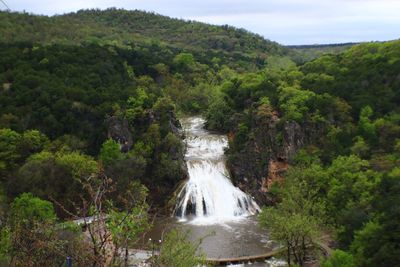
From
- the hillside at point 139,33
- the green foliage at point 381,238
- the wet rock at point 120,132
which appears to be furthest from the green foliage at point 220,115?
the hillside at point 139,33

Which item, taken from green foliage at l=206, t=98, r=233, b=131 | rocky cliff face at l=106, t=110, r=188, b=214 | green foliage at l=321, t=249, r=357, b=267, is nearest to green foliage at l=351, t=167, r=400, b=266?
green foliage at l=321, t=249, r=357, b=267

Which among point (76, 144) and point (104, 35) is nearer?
point (76, 144)

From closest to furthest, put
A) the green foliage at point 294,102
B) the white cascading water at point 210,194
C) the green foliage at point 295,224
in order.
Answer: the green foliage at point 295,224, the white cascading water at point 210,194, the green foliage at point 294,102

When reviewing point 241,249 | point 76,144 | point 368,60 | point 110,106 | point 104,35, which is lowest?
point 241,249

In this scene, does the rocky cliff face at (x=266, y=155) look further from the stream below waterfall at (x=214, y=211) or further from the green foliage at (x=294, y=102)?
the stream below waterfall at (x=214, y=211)

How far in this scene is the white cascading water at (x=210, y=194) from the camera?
37.6 meters

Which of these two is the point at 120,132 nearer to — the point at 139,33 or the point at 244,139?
the point at 244,139

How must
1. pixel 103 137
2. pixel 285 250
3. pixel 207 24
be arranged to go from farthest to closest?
pixel 207 24
pixel 103 137
pixel 285 250

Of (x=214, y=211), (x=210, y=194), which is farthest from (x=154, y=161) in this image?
(x=214, y=211)

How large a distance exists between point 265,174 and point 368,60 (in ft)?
59.3

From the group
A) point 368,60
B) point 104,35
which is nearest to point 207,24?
point 104,35

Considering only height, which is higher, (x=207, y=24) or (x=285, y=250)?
(x=207, y=24)

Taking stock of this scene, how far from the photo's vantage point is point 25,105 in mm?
43094

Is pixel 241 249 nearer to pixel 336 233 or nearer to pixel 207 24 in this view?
pixel 336 233
